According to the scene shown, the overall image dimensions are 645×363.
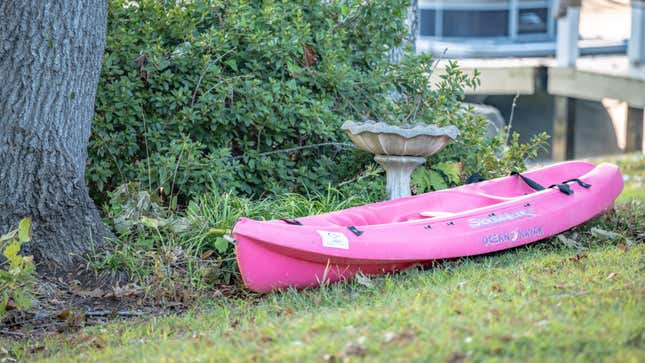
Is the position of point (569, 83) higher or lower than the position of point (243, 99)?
lower

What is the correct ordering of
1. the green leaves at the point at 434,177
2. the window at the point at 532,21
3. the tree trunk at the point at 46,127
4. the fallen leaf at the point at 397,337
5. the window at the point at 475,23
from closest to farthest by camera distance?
the fallen leaf at the point at 397,337 < the tree trunk at the point at 46,127 < the green leaves at the point at 434,177 < the window at the point at 532,21 < the window at the point at 475,23

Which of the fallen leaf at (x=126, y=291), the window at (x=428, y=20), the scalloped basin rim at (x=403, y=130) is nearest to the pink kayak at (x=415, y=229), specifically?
the scalloped basin rim at (x=403, y=130)

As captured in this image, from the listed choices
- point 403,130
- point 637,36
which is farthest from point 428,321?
point 637,36

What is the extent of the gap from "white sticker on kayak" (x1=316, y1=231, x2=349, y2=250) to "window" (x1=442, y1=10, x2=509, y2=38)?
11862 mm

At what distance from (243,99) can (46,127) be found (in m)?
1.67

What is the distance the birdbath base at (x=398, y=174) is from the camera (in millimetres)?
6125

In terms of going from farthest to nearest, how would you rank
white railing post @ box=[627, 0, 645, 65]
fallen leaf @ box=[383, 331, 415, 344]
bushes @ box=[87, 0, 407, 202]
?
white railing post @ box=[627, 0, 645, 65], bushes @ box=[87, 0, 407, 202], fallen leaf @ box=[383, 331, 415, 344]

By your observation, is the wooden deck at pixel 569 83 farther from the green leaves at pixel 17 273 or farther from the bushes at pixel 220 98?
the green leaves at pixel 17 273

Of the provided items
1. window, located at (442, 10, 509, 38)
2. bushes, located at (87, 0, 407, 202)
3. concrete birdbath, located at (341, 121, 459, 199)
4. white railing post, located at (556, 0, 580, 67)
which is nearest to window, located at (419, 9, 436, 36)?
window, located at (442, 10, 509, 38)

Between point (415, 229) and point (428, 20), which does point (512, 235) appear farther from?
point (428, 20)

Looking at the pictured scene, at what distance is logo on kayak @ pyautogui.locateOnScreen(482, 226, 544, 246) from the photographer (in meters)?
5.43

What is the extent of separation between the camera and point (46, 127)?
200 inches

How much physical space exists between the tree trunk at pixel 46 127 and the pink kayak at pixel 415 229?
109 centimetres

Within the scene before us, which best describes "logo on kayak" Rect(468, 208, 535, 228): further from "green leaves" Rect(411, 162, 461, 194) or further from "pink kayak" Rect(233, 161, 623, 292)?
"green leaves" Rect(411, 162, 461, 194)
